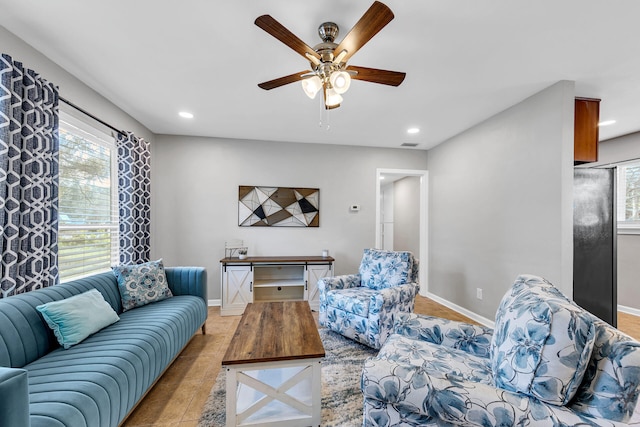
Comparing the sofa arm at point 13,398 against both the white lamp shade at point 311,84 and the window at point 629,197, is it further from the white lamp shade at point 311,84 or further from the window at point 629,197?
the window at point 629,197

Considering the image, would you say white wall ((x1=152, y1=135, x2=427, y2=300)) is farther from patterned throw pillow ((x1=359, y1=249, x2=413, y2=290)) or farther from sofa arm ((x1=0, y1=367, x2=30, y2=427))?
sofa arm ((x1=0, y1=367, x2=30, y2=427))

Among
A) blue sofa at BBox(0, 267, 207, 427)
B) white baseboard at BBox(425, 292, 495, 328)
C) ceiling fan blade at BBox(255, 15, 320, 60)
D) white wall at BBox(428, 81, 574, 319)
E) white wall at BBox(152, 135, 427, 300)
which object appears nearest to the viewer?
blue sofa at BBox(0, 267, 207, 427)

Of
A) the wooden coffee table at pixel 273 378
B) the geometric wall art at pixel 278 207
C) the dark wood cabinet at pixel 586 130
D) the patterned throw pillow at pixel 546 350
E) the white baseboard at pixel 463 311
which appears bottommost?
the white baseboard at pixel 463 311

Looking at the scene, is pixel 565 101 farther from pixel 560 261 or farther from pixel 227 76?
pixel 227 76

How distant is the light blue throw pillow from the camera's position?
1.59 m

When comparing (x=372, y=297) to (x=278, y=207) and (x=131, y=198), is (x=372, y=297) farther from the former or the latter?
(x=131, y=198)

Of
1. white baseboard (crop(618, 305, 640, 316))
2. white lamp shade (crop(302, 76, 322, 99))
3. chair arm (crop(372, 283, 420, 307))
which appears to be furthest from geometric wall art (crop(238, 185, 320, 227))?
white baseboard (crop(618, 305, 640, 316))

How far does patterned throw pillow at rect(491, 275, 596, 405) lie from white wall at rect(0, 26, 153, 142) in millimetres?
3292

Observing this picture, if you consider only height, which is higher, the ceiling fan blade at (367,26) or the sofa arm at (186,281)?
the ceiling fan blade at (367,26)

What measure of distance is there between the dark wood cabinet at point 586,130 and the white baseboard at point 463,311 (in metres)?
1.92

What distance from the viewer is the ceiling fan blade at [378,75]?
1.67 metres

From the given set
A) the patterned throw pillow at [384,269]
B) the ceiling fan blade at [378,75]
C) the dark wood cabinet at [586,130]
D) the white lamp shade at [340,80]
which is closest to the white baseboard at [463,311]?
the patterned throw pillow at [384,269]

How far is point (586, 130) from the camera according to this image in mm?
2506

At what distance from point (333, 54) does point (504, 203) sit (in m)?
2.50
